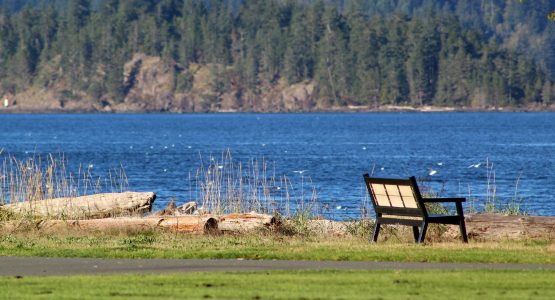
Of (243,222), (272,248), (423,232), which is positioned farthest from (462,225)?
(243,222)

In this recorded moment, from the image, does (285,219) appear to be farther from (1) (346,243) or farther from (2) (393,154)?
(2) (393,154)

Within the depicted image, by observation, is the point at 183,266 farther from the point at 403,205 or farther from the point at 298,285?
the point at 403,205

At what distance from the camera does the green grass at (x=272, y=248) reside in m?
16.3

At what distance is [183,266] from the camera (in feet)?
51.2

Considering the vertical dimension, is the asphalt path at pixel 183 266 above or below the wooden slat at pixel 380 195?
below

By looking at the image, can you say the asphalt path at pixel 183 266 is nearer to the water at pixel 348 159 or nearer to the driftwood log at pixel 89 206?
the driftwood log at pixel 89 206

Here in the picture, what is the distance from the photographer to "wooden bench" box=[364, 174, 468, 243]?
17.9 meters

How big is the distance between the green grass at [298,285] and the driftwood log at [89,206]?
9.13 m

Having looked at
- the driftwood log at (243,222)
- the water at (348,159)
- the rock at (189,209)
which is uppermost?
the driftwood log at (243,222)

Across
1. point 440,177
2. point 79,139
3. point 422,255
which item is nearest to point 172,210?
point 422,255

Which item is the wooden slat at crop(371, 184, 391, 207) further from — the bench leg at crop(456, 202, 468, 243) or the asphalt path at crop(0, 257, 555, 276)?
the asphalt path at crop(0, 257, 555, 276)

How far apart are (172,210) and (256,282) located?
38.2 feet

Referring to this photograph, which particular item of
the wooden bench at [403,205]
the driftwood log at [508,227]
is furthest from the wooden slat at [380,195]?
the driftwood log at [508,227]

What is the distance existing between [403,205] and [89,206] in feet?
26.0
